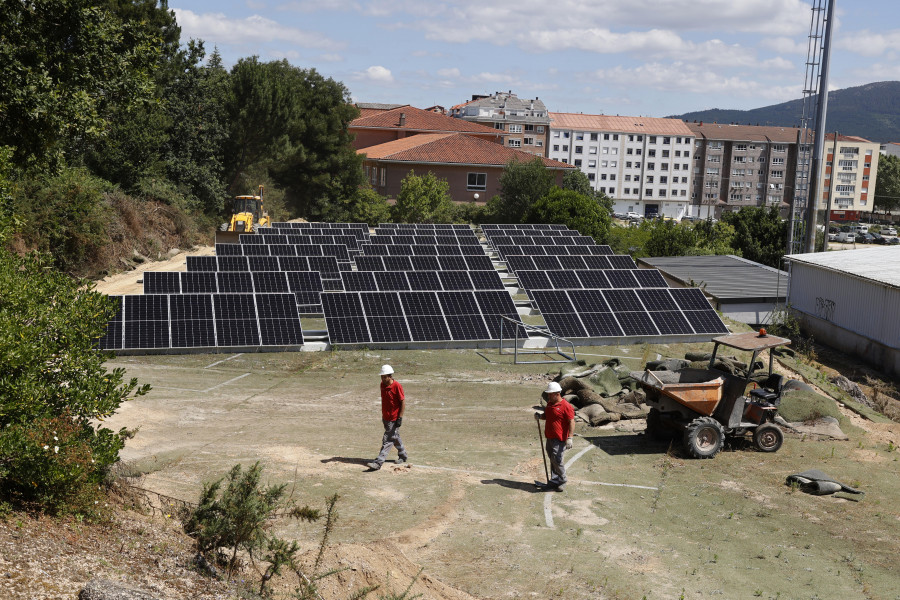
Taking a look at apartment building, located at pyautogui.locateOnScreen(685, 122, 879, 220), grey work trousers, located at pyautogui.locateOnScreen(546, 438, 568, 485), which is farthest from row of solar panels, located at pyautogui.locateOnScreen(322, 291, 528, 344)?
apartment building, located at pyautogui.locateOnScreen(685, 122, 879, 220)

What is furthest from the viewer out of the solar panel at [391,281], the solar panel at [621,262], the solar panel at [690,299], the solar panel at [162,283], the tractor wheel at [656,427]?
the solar panel at [621,262]

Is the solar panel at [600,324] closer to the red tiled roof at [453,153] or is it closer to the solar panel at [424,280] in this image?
the solar panel at [424,280]

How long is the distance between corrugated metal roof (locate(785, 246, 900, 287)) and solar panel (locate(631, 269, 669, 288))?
6.56 m

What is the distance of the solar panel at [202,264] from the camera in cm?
3025

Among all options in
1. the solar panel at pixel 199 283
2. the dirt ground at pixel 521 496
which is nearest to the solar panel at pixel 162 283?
the solar panel at pixel 199 283

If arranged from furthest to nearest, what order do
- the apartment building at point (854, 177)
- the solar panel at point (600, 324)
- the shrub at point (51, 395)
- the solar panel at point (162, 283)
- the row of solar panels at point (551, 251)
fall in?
the apartment building at point (854, 177) → the row of solar panels at point (551, 251) → the solar panel at point (600, 324) → the solar panel at point (162, 283) → the shrub at point (51, 395)

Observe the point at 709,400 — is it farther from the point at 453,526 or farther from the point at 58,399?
the point at 58,399

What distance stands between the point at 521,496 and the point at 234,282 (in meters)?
17.0

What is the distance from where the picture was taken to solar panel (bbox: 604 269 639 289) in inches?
1186

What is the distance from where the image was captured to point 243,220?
45.8 m

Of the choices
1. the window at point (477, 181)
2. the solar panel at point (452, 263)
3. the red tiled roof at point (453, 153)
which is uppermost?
the red tiled roof at point (453, 153)

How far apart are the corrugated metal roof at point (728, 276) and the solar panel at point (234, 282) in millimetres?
18887

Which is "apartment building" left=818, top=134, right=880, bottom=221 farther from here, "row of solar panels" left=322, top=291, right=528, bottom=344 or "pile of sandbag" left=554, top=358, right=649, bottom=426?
"pile of sandbag" left=554, top=358, right=649, bottom=426

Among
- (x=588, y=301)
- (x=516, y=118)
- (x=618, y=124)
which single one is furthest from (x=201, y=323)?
(x=618, y=124)
